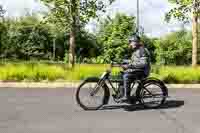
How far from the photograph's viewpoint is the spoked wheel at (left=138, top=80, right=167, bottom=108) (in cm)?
1077

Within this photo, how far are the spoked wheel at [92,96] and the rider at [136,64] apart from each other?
0.46 metres

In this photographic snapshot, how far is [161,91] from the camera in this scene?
11.0 metres

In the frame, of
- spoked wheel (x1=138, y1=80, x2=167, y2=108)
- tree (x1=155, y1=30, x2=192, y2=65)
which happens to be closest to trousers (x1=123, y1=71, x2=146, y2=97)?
spoked wheel (x1=138, y1=80, x2=167, y2=108)

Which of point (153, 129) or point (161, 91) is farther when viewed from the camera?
point (161, 91)

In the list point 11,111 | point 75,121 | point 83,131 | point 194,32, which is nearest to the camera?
point 83,131

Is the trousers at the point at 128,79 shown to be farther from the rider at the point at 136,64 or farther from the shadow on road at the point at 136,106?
the shadow on road at the point at 136,106

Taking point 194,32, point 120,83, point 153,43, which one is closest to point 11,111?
point 120,83

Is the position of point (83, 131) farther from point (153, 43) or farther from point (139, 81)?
point (153, 43)

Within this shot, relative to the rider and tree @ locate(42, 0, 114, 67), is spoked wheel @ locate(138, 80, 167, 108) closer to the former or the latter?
the rider

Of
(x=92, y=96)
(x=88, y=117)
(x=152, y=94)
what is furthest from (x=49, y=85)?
(x=88, y=117)

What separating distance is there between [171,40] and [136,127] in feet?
196

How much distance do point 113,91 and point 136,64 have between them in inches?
31.6

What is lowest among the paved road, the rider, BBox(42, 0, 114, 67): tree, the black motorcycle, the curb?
the paved road

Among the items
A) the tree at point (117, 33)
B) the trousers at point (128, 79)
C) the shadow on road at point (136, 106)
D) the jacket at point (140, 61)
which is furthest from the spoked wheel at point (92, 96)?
the tree at point (117, 33)
